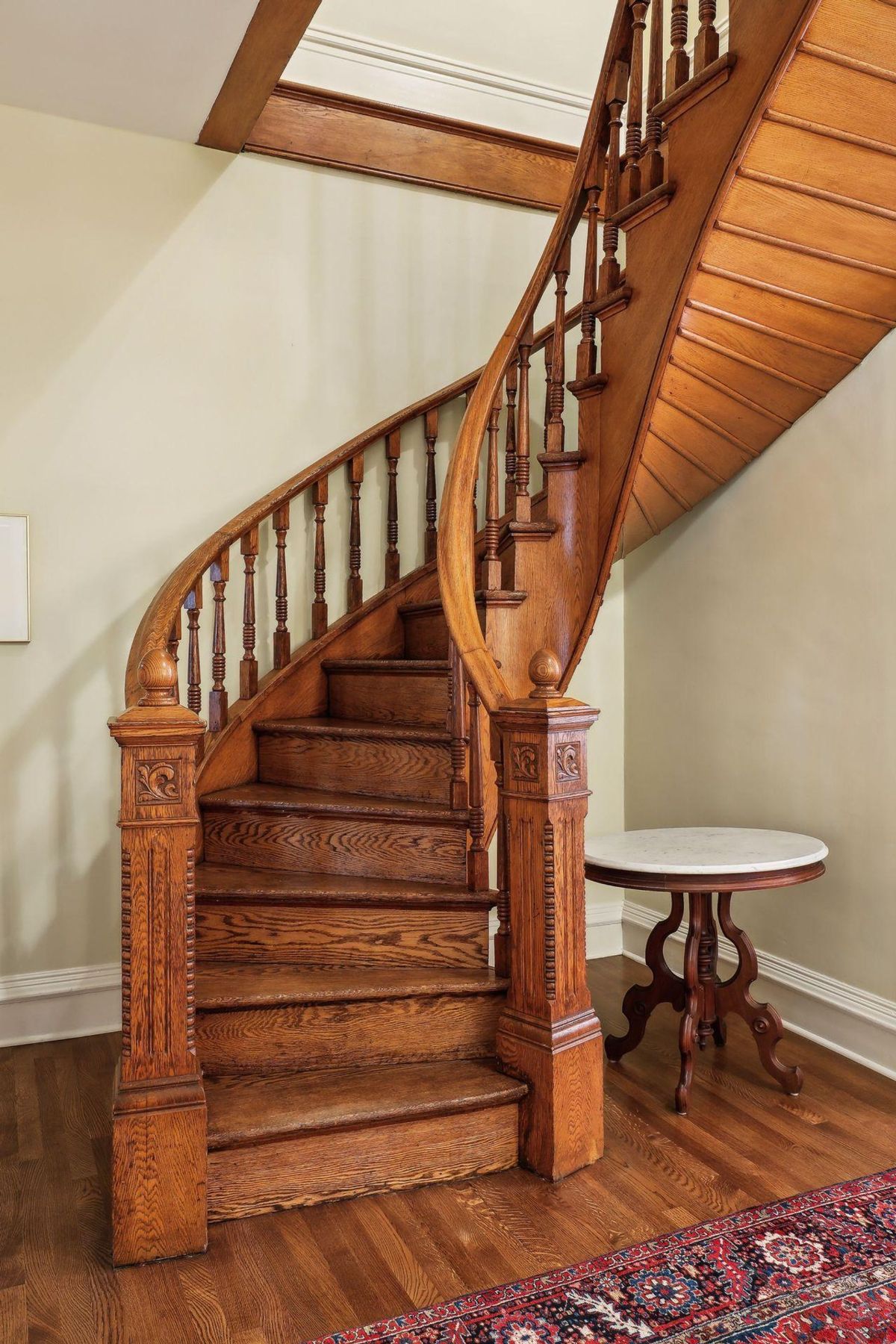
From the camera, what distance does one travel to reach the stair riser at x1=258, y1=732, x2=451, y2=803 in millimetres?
3174

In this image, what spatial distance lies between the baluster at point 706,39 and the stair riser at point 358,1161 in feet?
8.63

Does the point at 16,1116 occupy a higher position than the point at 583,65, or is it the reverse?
the point at 583,65

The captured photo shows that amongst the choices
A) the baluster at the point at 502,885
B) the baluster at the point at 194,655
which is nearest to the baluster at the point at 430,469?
the baluster at the point at 194,655

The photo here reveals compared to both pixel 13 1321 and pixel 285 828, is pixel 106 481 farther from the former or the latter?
pixel 13 1321

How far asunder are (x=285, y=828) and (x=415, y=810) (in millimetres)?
436

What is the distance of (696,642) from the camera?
3.88 metres

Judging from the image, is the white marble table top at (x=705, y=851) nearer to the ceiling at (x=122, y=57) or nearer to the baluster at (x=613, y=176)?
the baluster at (x=613, y=176)

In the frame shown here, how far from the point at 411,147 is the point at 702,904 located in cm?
320

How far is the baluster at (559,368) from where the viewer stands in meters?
3.08

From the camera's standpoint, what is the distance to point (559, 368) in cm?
312

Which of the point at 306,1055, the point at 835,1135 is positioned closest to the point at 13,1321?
the point at 306,1055

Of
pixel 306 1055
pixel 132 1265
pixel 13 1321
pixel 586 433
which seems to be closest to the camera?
pixel 13 1321

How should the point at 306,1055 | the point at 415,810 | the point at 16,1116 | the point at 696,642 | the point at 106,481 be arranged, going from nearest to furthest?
the point at 306,1055 → the point at 16,1116 → the point at 415,810 → the point at 106,481 → the point at 696,642

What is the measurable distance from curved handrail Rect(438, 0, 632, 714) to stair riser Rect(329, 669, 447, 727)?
2.26 feet
